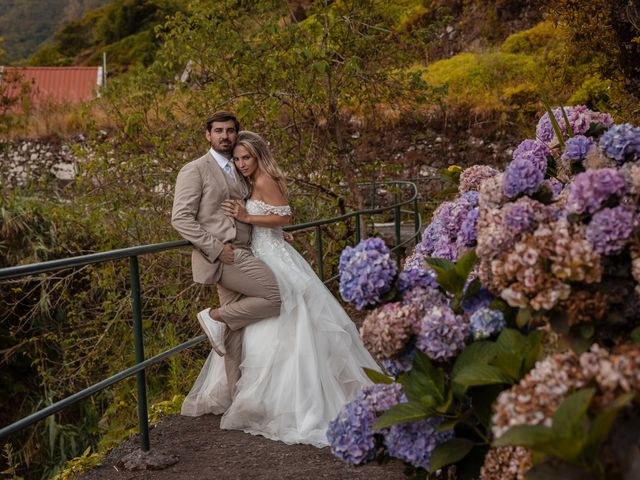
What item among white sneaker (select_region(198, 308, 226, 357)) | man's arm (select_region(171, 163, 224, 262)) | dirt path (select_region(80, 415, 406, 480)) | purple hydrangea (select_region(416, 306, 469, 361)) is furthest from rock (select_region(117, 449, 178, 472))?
purple hydrangea (select_region(416, 306, 469, 361))

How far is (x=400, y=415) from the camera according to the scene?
1774mm

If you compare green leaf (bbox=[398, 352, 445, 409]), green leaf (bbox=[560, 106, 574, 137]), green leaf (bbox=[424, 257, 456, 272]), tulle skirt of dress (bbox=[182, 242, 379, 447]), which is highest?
green leaf (bbox=[560, 106, 574, 137])

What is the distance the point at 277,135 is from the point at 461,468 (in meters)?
6.19

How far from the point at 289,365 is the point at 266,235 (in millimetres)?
767

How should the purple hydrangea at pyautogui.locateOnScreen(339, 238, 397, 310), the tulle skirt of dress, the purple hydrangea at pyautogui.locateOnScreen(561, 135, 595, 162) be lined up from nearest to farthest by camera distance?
the purple hydrangea at pyautogui.locateOnScreen(339, 238, 397, 310) → the purple hydrangea at pyautogui.locateOnScreen(561, 135, 595, 162) → the tulle skirt of dress

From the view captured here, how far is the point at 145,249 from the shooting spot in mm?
3645

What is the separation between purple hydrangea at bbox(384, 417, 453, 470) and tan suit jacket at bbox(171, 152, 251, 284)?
2459 millimetres

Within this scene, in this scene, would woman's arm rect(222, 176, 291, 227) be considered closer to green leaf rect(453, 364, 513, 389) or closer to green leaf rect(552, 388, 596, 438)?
green leaf rect(453, 364, 513, 389)

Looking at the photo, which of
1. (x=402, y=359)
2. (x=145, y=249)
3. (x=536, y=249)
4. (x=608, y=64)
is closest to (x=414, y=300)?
(x=402, y=359)

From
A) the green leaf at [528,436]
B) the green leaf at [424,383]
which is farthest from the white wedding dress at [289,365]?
the green leaf at [528,436]

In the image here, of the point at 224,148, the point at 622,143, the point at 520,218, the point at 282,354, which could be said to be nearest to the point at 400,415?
the point at 520,218

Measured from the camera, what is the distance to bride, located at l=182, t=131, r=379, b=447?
4113mm

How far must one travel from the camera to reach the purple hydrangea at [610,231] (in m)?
1.65

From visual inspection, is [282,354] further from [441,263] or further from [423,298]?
[423,298]
